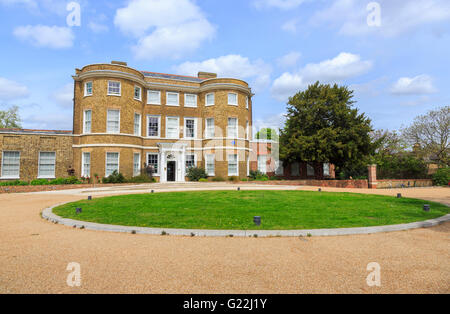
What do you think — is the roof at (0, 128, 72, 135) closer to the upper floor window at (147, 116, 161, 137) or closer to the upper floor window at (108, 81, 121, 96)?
the upper floor window at (108, 81, 121, 96)

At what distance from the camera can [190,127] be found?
2686 centimetres

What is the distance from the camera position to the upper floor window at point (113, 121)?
892 inches

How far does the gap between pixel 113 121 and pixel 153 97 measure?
17.0ft

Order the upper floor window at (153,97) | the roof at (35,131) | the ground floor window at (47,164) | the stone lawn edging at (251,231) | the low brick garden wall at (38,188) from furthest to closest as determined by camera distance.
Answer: the upper floor window at (153,97) → the ground floor window at (47,164) → the roof at (35,131) → the low brick garden wall at (38,188) → the stone lawn edging at (251,231)

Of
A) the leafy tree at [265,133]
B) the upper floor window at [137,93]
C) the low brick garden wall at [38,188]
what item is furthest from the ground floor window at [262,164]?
the leafy tree at [265,133]

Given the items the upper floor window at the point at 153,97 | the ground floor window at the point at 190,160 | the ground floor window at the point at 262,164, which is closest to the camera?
the upper floor window at the point at 153,97

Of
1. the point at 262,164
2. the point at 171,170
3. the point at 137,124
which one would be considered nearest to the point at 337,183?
the point at 262,164

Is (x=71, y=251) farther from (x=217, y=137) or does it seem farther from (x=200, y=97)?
(x=200, y=97)

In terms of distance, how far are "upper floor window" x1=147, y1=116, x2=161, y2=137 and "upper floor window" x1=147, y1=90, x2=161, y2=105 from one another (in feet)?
5.17

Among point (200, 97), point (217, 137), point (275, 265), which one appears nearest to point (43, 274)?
point (275, 265)

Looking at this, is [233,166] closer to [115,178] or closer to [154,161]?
[154,161]

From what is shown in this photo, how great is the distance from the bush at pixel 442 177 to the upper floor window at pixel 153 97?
29.2m

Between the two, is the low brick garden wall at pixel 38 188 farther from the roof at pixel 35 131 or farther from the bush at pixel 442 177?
the bush at pixel 442 177
